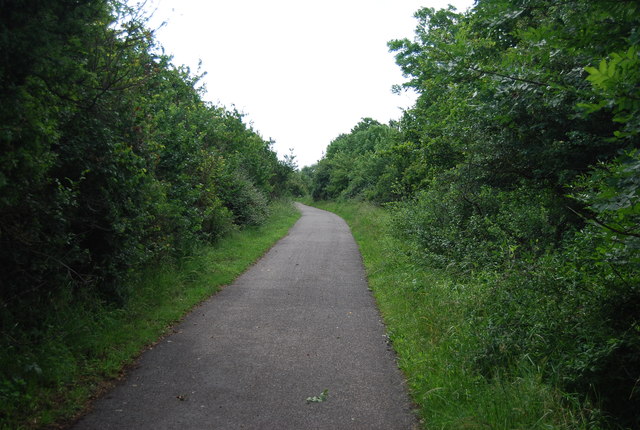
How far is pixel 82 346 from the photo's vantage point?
5328 mm

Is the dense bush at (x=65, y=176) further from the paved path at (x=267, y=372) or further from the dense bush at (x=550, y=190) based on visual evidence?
the dense bush at (x=550, y=190)

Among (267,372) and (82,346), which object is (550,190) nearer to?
(267,372)

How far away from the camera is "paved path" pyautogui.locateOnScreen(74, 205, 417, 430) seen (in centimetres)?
419

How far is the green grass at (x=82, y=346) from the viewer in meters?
4.07

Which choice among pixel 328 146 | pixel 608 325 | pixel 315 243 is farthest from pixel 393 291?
pixel 328 146

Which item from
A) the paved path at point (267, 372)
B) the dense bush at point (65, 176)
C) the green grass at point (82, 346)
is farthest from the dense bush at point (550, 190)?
the green grass at point (82, 346)

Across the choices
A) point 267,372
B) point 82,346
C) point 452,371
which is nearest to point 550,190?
point 452,371

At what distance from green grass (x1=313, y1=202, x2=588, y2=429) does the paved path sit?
245 mm

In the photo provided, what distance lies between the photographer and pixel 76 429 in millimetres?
3928

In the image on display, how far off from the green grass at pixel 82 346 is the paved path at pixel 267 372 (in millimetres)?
255

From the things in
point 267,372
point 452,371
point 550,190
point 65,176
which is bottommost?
point 267,372

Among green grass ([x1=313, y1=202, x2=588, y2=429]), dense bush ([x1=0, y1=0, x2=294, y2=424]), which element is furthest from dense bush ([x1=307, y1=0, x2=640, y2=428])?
dense bush ([x1=0, y1=0, x2=294, y2=424])

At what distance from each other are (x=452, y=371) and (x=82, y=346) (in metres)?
4.31

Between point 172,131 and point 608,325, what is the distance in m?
8.91
